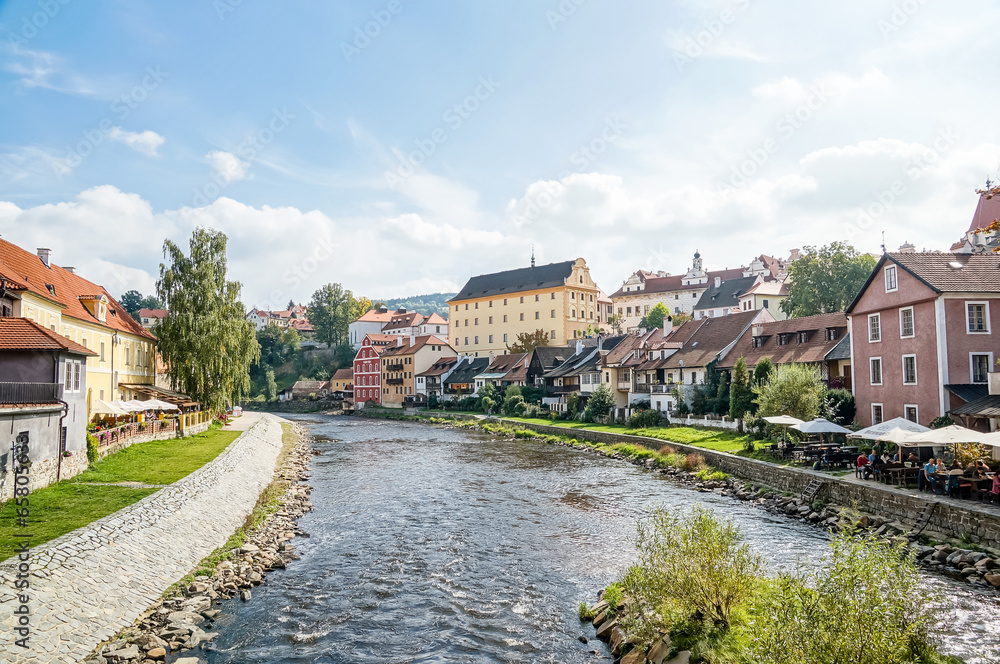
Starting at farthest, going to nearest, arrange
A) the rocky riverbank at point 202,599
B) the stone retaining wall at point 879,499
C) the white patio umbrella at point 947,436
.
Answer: the white patio umbrella at point 947,436, the stone retaining wall at point 879,499, the rocky riverbank at point 202,599

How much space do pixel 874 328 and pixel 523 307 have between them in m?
60.4

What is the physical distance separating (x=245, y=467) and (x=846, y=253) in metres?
49.5

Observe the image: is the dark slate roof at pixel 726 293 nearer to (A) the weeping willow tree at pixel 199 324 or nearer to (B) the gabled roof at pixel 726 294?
(B) the gabled roof at pixel 726 294

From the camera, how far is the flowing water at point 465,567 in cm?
1097

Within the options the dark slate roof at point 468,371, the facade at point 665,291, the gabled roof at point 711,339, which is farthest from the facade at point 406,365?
the gabled roof at point 711,339

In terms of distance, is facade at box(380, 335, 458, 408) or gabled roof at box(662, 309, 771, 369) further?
facade at box(380, 335, 458, 408)

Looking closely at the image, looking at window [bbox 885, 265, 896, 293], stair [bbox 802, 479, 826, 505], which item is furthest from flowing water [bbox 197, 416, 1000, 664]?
window [bbox 885, 265, 896, 293]

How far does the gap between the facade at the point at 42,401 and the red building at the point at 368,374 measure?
6669 centimetres

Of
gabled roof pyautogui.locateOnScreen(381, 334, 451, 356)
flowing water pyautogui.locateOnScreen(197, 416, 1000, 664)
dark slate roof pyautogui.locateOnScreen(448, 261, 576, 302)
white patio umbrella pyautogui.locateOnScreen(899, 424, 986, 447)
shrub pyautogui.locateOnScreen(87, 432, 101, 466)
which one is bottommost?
flowing water pyautogui.locateOnScreen(197, 416, 1000, 664)

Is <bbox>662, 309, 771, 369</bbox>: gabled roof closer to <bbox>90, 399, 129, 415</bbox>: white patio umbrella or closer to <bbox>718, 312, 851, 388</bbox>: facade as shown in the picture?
<bbox>718, 312, 851, 388</bbox>: facade

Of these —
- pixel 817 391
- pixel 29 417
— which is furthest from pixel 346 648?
pixel 817 391

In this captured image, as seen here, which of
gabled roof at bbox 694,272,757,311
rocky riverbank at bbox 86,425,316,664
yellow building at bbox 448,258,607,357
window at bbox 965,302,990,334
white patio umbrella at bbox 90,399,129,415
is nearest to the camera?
rocky riverbank at bbox 86,425,316,664

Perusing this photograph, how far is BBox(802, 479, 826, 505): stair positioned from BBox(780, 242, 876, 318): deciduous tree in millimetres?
35693

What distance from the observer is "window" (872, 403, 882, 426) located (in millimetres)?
26656
